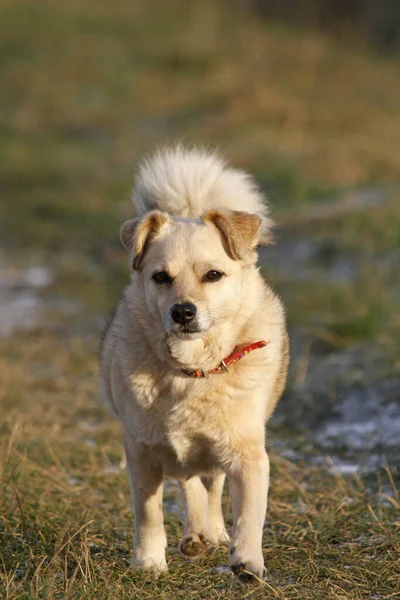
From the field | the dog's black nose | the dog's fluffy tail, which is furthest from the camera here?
the dog's fluffy tail

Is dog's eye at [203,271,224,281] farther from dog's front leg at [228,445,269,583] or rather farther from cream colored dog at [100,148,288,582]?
dog's front leg at [228,445,269,583]

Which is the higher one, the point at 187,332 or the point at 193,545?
the point at 187,332

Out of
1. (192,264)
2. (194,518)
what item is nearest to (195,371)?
(192,264)

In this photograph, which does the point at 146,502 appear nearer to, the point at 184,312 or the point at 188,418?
the point at 188,418

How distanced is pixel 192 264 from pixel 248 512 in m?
0.94

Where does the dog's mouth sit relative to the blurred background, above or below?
above

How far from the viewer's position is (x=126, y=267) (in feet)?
33.0

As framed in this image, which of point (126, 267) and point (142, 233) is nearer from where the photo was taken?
point (142, 233)

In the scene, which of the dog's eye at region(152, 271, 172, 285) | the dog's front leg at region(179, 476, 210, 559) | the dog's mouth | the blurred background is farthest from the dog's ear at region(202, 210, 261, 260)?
the blurred background

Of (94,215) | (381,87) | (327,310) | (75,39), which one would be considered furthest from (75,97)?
(327,310)

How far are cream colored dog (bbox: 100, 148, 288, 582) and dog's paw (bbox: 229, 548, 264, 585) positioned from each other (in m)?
0.01

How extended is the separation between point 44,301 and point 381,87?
30.4 feet

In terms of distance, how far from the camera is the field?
416 cm

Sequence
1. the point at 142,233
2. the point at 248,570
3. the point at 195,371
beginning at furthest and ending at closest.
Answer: the point at 142,233 → the point at 195,371 → the point at 248,570
